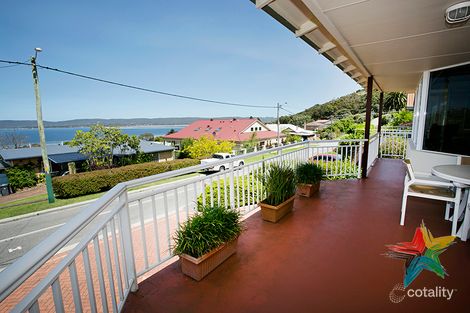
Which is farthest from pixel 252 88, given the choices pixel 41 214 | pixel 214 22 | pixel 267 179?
pixel 267 179

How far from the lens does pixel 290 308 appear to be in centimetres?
167

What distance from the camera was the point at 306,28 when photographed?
2588 mm

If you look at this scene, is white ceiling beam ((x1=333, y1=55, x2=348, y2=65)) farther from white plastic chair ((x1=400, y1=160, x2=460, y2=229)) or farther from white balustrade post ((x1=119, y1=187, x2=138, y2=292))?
white balustrade post ((x1=119, y1=187, x2=138, y2=292))

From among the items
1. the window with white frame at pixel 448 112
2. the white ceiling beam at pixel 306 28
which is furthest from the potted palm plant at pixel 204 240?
the window with white frame at pixel 448 112

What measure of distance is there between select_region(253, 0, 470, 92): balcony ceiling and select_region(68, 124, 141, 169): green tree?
18.3 meters

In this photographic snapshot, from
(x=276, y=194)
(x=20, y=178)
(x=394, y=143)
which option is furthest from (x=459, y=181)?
(x=20, y=178)

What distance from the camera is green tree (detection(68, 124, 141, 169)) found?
17062 millimetres

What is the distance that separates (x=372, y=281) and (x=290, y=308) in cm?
80

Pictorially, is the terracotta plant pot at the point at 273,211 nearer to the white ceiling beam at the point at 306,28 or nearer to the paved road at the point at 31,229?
the white ceiling beam at the point at 306,28

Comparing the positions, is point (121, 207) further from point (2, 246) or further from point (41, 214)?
point (41, 214)

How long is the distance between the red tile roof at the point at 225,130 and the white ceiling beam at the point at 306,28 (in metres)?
28.3

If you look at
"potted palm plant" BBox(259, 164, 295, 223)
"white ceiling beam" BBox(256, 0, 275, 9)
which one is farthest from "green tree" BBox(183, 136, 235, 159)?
"white ceiling beam" BBox(256, 0, 275, 9)

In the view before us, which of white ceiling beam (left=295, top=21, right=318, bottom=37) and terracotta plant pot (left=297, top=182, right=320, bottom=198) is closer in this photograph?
white ceiling beam (left=295, top=21, right=318, bottom=37)

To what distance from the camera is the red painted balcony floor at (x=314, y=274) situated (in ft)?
5.60
